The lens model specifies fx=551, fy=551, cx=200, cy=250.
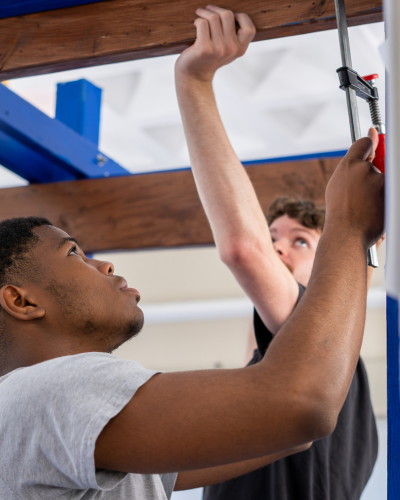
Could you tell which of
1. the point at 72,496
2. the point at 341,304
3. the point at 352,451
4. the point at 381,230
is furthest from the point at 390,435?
the point at 352,451

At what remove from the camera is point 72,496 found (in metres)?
0.82

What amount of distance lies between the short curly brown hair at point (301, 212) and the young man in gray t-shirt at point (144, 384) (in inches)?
36.0

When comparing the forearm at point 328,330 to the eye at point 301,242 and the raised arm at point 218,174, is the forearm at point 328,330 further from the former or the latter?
the eye at point 301,242

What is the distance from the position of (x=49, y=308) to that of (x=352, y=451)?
1.01 m

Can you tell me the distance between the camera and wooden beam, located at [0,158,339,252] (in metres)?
2.17

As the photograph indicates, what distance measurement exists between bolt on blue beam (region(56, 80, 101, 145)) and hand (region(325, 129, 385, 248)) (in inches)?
71.0

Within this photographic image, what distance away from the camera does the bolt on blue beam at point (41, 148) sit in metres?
1.97

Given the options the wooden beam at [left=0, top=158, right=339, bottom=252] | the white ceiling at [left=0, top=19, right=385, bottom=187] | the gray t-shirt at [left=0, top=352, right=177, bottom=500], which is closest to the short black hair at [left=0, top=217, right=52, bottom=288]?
the gray t-shirt at [left=0, top=352, right=177, bottom=500]

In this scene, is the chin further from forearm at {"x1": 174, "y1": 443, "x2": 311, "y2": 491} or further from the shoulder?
forearm at {"x1": 174, "y1": 443, "x2": 311, "y2": 491}

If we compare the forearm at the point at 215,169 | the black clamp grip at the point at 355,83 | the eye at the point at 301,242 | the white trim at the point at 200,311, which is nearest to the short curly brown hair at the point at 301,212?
the eye at the point at 301,242

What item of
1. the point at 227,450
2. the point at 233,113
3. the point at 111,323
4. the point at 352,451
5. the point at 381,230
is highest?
the point at 233,113

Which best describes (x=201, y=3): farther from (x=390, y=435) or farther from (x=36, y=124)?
(x=36, y=124)

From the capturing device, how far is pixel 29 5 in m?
1.24

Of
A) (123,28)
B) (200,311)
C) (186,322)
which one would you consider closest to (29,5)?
(123,28)
